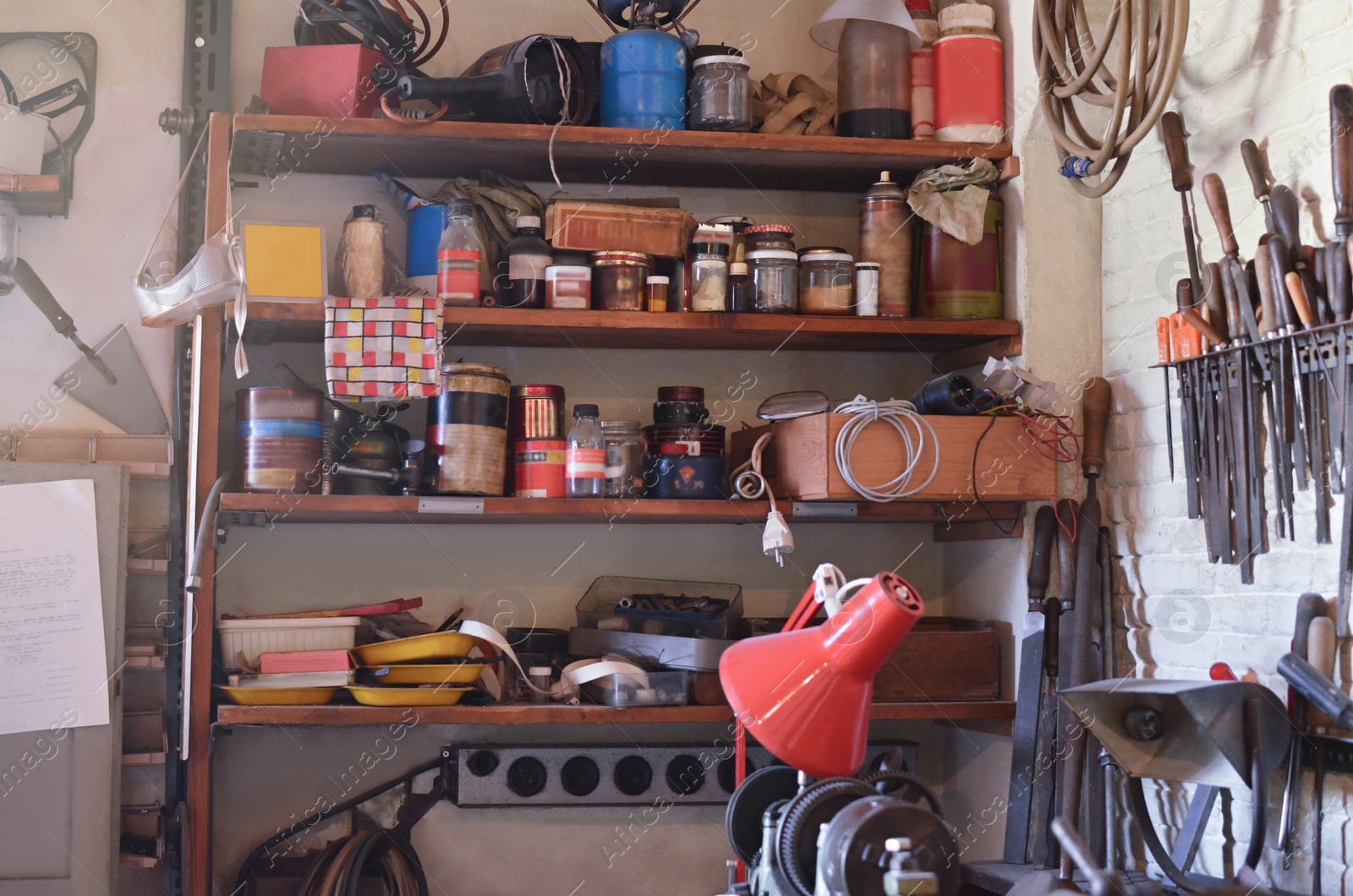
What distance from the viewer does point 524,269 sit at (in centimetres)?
254

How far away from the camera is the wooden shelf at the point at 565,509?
237 centimetres

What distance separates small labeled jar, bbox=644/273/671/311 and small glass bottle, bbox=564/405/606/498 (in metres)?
0.25

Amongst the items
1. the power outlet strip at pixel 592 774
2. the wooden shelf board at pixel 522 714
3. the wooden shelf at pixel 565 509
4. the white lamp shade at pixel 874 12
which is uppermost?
the white lamp shade at pixel 874 12

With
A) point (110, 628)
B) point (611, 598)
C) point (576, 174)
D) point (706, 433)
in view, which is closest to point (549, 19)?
point (576, 174)

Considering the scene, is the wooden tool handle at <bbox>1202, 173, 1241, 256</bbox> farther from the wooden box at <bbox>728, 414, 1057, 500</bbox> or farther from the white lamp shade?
the white lamp shade

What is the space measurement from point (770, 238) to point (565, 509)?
75 centimetres

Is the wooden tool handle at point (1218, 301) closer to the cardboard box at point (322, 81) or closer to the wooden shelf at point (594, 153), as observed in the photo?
the wooden shelf at point (594, 153)

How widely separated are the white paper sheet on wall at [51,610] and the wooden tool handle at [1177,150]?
2.25 metres

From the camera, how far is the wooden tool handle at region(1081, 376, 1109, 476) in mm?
2463

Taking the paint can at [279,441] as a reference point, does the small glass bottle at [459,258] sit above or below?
above

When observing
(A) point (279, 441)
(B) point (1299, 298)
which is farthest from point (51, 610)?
(B) point (1299, 298)

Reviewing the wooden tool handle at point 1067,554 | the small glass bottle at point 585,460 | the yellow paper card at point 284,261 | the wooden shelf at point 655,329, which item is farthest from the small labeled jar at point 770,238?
the yellow paper card at point 284,261

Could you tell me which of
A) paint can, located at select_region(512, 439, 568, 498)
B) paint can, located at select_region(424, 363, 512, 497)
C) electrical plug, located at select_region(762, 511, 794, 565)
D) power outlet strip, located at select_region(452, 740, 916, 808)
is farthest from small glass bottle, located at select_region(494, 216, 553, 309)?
power outlet strip, located at select_region(452, 740, 916, 808)

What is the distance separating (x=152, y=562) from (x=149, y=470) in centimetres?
20
